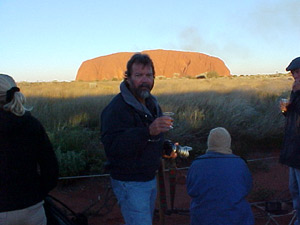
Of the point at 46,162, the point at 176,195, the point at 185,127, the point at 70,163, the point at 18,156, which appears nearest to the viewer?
the point at 18,156

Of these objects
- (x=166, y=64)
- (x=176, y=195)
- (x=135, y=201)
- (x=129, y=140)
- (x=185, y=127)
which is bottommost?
(x=176, y=195)

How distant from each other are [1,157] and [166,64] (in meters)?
91.6

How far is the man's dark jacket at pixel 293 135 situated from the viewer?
345 centimetres

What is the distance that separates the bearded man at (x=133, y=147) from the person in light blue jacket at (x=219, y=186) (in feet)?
1.08

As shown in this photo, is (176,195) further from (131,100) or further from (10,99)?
(10,99)

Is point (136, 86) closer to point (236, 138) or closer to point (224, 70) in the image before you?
point (236, 138)

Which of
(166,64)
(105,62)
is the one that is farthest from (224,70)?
(105,62)

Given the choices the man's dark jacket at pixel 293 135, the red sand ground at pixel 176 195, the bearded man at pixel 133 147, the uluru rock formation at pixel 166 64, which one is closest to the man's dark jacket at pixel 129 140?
the bearded man at pixel 133 147

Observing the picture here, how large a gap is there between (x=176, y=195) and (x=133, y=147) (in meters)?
3.28

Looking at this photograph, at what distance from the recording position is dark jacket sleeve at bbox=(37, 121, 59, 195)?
2.25 meters

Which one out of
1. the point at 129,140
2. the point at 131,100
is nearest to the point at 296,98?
the point at 131,100

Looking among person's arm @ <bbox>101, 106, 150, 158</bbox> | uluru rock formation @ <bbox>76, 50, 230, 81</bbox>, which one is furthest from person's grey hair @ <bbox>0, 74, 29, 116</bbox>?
uluru rock formation @ <bbox>76, 50, 230, 81</bbox>

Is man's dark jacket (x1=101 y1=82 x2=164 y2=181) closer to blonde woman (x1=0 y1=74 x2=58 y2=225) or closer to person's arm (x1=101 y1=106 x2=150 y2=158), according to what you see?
person's arm (x1=101 y1=106 x2=150 y2=158)

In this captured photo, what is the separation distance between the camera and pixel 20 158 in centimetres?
217
